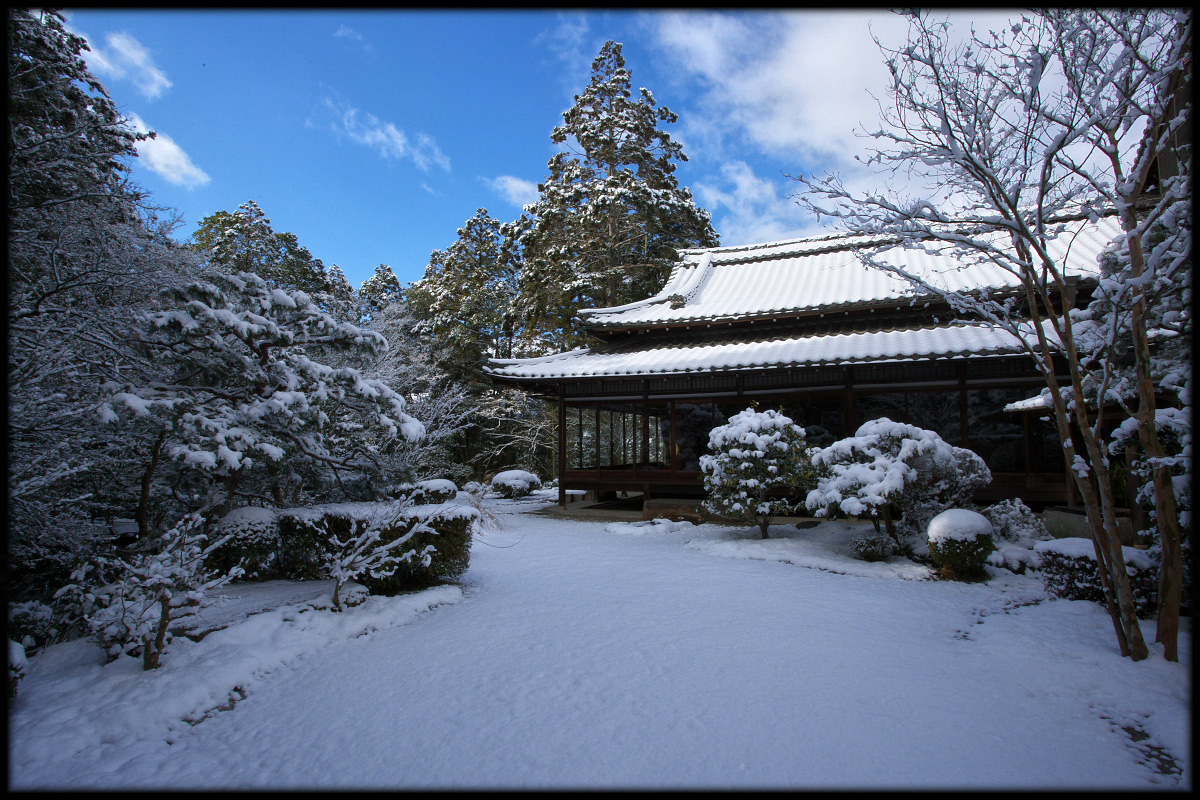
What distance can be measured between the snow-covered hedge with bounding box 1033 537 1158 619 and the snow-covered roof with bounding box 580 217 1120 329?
6.44 m

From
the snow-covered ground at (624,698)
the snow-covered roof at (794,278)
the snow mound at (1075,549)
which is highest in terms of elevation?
the snow-covered roof at (794,278)

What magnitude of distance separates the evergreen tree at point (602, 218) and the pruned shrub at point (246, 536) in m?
12.9

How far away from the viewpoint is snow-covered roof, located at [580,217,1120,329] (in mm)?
12086

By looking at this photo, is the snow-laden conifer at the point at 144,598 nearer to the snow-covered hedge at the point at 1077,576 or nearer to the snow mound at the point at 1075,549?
the snow mound at the point at 1075,549

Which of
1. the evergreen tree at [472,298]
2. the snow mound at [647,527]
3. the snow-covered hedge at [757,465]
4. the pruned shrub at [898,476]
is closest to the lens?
the pruned shrub at [898,476]

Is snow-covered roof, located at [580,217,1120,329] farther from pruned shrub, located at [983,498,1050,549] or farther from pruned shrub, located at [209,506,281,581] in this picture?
pruned shrub, located at [209,506,281,581]

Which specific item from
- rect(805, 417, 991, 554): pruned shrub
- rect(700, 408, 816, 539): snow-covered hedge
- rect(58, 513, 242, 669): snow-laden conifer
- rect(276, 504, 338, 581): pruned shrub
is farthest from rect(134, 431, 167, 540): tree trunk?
rect(805, 417, 991, 554): pruned shrub

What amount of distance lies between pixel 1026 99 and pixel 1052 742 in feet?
13.3

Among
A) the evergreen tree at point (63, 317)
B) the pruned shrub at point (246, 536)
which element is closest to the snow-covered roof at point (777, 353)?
the pruned shrub at point (246, 536)

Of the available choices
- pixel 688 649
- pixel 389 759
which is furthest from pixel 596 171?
pixel 389 759

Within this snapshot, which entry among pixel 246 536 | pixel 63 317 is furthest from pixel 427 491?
pixel 63 317

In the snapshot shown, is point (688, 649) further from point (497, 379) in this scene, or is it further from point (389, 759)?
point (497, 379)

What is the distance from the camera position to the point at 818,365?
1010 cm

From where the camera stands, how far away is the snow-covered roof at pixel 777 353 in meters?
9.47
